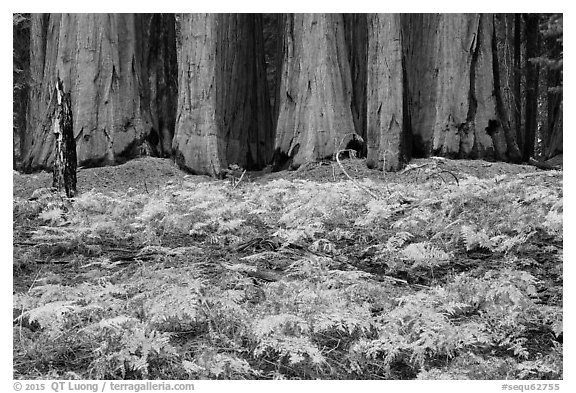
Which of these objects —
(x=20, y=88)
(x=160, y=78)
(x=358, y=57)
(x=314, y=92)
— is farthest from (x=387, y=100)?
(x=20, y=88)

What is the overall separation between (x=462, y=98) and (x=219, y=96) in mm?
3782

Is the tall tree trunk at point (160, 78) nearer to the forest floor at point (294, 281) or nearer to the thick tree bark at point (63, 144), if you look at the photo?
the forest floor at point (294, 281)

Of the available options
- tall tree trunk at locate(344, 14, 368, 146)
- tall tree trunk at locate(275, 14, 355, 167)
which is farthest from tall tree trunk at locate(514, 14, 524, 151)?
tall tree trunk at locate(275, 14, 355, 167)

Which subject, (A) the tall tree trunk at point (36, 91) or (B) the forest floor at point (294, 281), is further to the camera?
(A) the tall tree trunk at point (36, 91)

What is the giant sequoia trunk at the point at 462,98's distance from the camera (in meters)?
9.82

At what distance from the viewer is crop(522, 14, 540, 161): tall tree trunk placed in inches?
462

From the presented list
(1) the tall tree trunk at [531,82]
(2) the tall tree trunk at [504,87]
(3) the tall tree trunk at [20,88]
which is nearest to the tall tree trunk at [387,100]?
(2) the tall tree trunk at [504,87]

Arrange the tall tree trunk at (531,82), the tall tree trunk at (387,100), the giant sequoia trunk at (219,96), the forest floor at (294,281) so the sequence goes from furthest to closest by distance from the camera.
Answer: the tall tree trunk at (531,82) < the giant sequoia trunk at (219,96) < the tall tree trunk at (387,100) < the forest floor at (294,281)

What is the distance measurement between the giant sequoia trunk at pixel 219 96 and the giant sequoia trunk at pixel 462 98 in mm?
2744

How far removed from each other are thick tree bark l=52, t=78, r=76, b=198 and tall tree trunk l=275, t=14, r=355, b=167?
11.3 feet

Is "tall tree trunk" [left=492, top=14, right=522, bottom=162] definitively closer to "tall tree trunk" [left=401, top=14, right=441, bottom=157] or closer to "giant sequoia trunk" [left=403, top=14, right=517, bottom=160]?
"giant sequoia trunk" [left=403, top=14, right=517, bottom=160]
